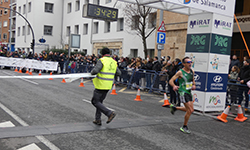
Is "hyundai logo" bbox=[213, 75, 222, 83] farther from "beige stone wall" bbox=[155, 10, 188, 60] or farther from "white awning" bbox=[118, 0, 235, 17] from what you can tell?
"beige stone wall" bbox=[155, 10, 188, 60]

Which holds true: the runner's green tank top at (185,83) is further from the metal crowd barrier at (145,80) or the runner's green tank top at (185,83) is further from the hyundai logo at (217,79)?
the metal crowd barrier at (145,80)

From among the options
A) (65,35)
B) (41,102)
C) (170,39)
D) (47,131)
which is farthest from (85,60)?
(65,35)

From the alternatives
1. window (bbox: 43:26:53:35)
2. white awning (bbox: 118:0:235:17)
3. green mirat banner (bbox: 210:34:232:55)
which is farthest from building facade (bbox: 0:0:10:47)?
green mirat banner (bbox: 210:34:232:55)

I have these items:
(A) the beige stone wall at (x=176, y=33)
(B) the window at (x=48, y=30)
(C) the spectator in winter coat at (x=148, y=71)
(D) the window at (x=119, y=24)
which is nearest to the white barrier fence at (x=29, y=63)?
(A) the beige stone wall at (x=176, y=33)

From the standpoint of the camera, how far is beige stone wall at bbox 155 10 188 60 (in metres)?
20.9

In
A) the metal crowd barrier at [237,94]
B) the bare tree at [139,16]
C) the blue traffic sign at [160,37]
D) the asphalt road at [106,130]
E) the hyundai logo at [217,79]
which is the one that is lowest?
the asphalt road at [106,130]

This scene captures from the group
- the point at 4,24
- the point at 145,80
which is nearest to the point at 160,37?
the point at 145,80

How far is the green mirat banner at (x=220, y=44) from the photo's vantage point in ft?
30.3

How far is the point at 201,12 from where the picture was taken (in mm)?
9633

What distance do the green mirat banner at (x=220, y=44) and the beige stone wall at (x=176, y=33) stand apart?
434 inches

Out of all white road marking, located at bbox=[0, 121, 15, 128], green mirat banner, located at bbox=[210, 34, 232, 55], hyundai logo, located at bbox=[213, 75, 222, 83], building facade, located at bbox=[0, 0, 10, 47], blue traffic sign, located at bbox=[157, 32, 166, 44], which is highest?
building facade, located at bbox=[0, 0, 10, 47]

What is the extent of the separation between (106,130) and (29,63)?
1946cm

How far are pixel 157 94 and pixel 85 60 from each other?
9.14 meters

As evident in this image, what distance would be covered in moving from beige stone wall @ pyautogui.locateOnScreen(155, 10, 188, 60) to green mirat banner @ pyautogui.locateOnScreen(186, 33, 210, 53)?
1110 cm
